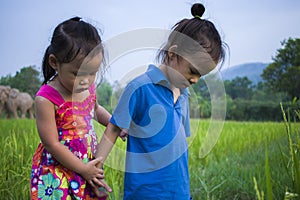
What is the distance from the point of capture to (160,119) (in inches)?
44.8

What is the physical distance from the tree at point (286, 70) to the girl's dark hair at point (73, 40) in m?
10.6

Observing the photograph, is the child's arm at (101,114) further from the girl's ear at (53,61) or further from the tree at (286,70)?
the tree at (286,70)

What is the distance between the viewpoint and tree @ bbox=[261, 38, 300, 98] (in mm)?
11062

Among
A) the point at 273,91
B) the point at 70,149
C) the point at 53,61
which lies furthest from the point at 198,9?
the point at 273,91

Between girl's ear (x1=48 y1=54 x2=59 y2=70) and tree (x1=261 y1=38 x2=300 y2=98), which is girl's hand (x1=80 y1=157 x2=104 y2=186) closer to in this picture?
girl's ear (x1=48 y1=54 x2=59 y2=70)

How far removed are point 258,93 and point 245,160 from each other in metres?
12.8

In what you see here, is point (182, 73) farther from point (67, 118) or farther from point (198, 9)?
point (67, 118)

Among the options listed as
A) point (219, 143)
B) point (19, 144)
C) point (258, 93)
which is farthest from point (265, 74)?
point (19, 144)

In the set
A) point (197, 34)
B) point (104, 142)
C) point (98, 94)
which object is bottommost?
point (104, 142)

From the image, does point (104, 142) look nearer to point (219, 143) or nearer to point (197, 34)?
point (197, 34)

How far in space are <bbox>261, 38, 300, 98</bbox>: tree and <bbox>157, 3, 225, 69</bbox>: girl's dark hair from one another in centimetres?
1027

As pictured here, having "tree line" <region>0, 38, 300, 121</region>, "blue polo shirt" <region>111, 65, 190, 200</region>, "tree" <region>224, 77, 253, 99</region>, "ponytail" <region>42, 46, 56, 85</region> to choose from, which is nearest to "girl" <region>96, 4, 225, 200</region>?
"blue polo shirt" <region>111, 65, 190, 200</region>

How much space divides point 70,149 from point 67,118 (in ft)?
0.33

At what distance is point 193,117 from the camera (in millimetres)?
1412
